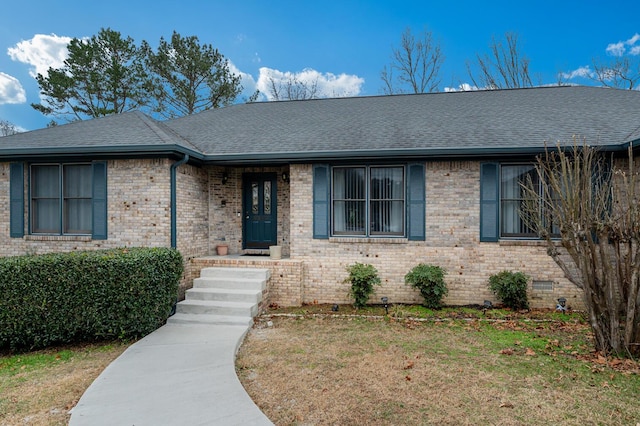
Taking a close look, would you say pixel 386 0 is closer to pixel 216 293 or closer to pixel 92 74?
pixel 92 74

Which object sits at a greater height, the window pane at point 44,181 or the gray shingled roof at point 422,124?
the gray shingled roof at point 422,124

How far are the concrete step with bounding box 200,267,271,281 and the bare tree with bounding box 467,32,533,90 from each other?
18.2 m

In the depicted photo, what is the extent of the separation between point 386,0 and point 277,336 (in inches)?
801

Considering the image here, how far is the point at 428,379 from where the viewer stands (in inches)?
160

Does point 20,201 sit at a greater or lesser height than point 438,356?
greater

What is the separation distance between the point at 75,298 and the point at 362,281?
4748 mm

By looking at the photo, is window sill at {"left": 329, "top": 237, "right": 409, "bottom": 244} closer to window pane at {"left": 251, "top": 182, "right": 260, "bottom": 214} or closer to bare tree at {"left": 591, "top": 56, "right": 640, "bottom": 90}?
window pane at {"left": 251, "top": 182, "right": 260, "bottom": 214}

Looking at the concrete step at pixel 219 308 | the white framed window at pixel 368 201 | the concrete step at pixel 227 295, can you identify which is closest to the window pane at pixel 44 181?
the concrete step at pixel 227 295

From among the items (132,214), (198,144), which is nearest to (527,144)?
(198,144)

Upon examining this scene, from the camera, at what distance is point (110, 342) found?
546 cm

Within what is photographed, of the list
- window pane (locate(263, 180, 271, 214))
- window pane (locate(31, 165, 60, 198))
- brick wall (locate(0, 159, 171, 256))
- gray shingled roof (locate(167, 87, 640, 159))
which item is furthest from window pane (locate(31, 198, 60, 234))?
window pane (locate(263, 180, 271, 214))

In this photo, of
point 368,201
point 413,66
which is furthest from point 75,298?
point 413,66

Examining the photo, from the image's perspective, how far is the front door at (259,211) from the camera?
29.6 feet

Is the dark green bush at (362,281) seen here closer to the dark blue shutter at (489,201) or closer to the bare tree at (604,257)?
the dark blue shutter at (489,201)
